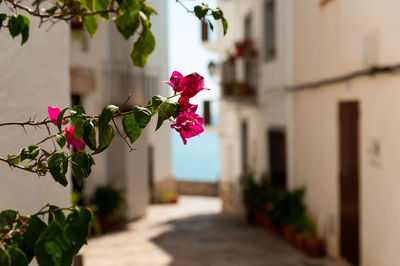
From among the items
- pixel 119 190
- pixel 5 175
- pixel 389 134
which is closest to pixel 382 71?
pixel 389 134

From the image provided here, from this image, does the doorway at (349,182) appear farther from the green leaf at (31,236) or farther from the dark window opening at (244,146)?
the dark window opening at (244,146)

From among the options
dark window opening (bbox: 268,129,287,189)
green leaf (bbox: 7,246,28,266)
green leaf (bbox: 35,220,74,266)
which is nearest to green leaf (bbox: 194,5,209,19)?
green leaf (bbox: 35,220,74,266)

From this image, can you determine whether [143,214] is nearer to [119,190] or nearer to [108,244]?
[119,190]

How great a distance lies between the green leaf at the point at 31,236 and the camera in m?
1.69

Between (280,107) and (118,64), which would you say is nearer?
(280,107)

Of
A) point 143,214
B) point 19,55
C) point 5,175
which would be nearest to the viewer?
point 5,175

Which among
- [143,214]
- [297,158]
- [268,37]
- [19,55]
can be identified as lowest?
[143,214]

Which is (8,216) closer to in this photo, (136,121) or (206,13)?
(136,121)

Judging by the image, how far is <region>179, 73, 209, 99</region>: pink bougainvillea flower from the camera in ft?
Answer: 6.22

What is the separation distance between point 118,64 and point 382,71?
7.77 meters

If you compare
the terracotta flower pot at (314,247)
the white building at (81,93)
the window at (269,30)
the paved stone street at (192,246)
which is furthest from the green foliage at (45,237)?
the window at (269,30)

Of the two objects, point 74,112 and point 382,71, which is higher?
point 382,71

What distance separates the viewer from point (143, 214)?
1437 cm

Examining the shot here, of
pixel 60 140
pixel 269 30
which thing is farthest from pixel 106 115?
pixel 269 30
